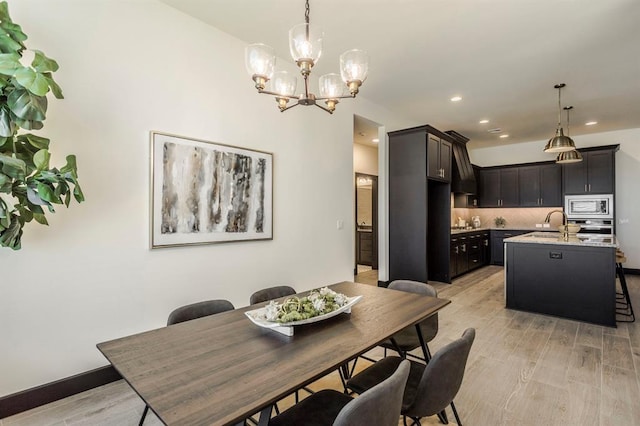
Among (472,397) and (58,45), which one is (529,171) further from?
(58,45)

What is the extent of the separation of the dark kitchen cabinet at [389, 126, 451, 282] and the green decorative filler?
3761 millimetres

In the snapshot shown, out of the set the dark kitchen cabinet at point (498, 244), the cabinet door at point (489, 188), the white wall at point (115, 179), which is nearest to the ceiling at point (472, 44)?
the white wall at point (115, 179)

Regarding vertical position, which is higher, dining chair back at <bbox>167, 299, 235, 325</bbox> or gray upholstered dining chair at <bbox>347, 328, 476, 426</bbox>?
dining chair back at <bbox>167, 299, 235, 325</bbox>

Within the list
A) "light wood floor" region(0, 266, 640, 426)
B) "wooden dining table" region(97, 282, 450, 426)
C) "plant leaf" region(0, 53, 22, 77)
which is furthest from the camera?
"light wood floor" region(0, 266, 640, 426)

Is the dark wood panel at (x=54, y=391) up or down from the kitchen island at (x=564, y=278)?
down

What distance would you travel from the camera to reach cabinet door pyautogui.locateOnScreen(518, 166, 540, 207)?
7.50 metres

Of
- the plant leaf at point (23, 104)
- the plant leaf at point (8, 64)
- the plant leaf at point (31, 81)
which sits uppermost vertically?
the plant leaf at point (8, 64)

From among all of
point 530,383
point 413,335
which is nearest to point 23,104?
point 413,335

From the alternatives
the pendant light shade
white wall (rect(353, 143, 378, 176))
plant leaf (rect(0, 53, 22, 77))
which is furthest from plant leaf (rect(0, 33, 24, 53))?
the pendant light shade

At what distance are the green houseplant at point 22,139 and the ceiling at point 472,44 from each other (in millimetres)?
1511

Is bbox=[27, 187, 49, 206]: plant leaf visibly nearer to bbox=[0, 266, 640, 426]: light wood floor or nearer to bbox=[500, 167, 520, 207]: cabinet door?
bbox=[0, 266, 640, 426]: light wood floor

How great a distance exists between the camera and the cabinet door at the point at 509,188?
780 cm

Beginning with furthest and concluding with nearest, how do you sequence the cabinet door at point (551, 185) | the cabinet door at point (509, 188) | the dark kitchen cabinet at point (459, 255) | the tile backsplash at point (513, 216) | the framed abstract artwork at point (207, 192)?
the cabinet door at point (509, 188), the tile backsplash at point (513, 216), the cabinet door at point (551, 185), the dark kitchen cabinet at point (459, 255), the framed abstract artwork at point (207, 192)

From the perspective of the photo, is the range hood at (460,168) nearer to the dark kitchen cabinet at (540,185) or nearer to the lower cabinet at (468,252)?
the lower cabinet at (468,252)
